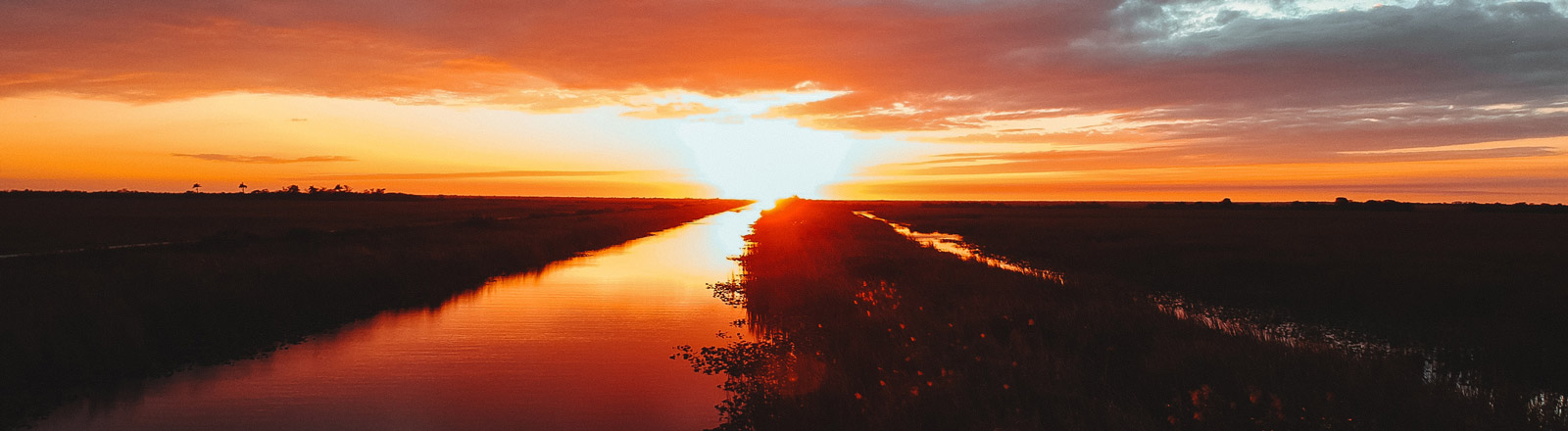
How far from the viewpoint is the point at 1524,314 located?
14.5m

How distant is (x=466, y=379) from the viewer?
38.1ft

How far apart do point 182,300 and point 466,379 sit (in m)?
7.71

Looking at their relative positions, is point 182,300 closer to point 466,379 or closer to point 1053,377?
point 466,379

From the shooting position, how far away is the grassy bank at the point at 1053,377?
23.2 ft

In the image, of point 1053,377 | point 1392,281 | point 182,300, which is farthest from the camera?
point 1392,281

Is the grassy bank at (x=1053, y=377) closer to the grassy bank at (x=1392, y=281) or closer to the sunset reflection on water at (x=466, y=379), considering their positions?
the sunset reflection on water at (x=466, y=379)

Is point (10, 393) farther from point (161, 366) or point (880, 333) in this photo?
point (880, 333)

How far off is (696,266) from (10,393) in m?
23.2

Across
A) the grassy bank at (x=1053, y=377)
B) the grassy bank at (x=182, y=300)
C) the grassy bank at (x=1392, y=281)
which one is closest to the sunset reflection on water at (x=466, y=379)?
the grassy bank at (x=182, y=300)

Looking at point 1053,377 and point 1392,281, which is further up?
point 1053,377

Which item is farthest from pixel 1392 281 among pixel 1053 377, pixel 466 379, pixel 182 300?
pixel 182 300

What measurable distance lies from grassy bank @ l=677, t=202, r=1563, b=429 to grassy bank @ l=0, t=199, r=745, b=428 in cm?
899

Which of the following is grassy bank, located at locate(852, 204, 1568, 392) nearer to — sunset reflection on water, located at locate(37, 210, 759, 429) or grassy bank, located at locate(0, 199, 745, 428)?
sunset reflection on water, located at locate(37, 210, 759, 429)

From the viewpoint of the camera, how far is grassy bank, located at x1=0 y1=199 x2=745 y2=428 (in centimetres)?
1098
